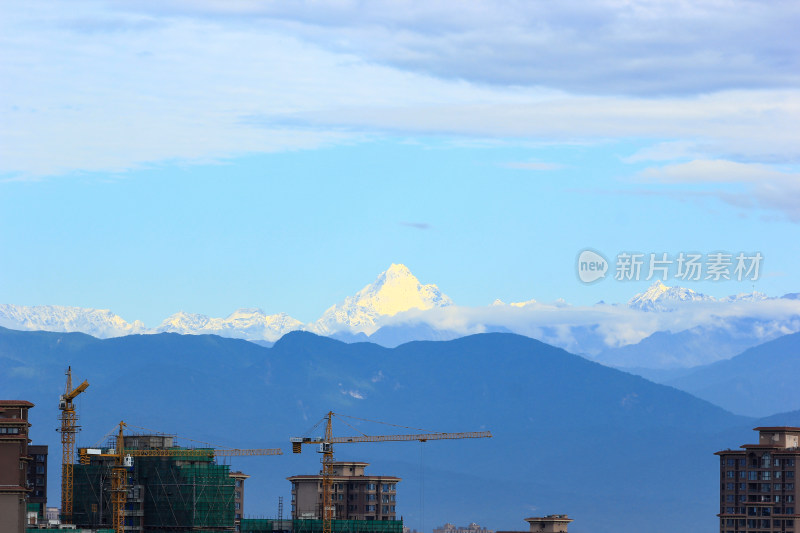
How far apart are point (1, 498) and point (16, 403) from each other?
121 feet

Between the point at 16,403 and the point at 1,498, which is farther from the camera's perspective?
the point at 16,403

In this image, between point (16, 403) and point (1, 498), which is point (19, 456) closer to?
point (1, 498)

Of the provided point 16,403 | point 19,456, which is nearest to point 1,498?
point 19,456

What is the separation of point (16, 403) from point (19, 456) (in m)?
34.8

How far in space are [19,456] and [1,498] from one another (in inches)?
168

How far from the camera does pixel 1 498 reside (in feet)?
481

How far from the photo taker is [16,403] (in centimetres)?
18262

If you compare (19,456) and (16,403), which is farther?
(16,403)

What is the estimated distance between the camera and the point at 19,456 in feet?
488
